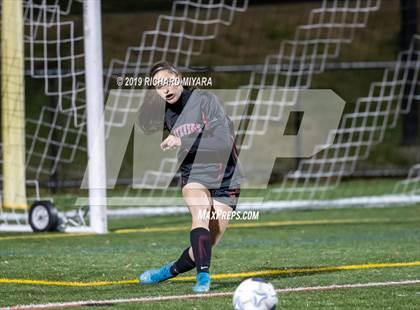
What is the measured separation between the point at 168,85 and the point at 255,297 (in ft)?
7.59

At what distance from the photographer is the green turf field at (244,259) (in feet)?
23.2

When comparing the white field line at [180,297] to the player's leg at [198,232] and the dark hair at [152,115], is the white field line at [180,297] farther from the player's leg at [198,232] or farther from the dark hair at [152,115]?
the dark hair at [152,115]

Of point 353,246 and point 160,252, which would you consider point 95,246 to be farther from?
point 353,246

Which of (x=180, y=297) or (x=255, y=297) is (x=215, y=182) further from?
(x=255, y=297)

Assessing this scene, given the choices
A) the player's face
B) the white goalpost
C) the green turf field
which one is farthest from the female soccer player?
the white goalpost

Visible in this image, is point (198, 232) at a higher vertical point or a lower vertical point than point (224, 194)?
lower

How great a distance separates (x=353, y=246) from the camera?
34.3ft

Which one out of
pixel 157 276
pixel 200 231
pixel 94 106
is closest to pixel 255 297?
pixel 200 231

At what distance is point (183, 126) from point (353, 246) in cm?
355

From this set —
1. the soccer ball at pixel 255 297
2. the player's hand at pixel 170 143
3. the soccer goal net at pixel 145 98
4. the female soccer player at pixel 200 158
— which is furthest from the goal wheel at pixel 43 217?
the soccer ball at pixel 255 297

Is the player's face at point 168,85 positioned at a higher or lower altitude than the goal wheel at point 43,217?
higher

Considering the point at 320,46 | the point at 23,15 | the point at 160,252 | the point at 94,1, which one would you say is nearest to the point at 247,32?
the point at 320,46

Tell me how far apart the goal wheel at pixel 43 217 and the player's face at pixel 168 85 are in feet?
16.4

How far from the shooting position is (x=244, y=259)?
9.50 metres
